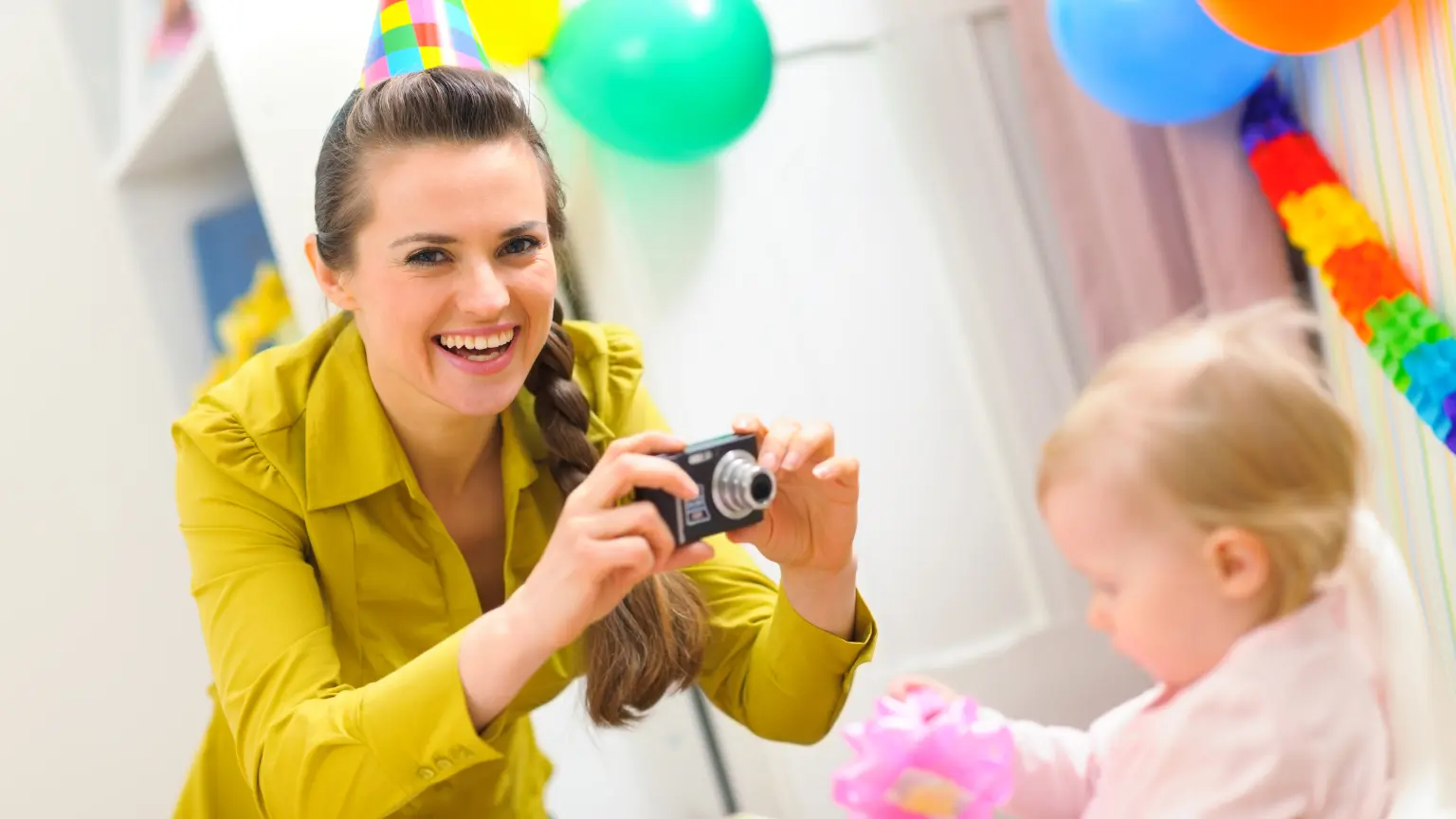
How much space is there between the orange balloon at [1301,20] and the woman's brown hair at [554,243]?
2.09 ft

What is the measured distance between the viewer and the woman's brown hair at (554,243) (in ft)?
3.75

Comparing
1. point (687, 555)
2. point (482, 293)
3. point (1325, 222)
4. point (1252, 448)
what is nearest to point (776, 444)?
point (687, 555)

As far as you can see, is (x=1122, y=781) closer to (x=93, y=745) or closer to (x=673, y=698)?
(x=673, y=698)

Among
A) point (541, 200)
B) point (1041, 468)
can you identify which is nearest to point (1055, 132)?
point (541, 200)

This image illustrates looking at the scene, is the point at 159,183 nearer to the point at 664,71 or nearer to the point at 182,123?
the point at 182,123

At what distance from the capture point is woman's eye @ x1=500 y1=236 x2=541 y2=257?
3.84ft

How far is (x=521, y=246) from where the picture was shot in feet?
3.87

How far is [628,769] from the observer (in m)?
1.86

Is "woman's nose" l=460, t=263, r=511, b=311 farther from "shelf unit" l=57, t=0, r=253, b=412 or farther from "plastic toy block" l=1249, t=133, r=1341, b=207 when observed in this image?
"shelf unit" l=57, t=0, r=253, b=412

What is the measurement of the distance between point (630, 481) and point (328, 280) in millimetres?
445

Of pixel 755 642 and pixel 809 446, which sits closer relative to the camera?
pixel 809 446

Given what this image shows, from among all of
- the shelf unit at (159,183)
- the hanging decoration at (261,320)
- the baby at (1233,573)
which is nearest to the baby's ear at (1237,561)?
the baby at (1233,573)

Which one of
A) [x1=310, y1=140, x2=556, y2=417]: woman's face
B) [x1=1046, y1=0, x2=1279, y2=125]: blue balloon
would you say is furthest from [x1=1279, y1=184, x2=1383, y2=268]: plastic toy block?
[x1=310, y1=140, x2=556, y2=417]: woman's face

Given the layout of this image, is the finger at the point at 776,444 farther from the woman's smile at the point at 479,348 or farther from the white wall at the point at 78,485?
the white wall at the point at 78,485
